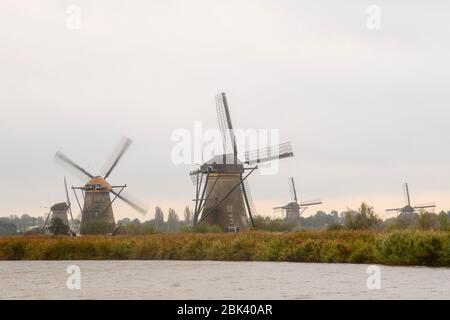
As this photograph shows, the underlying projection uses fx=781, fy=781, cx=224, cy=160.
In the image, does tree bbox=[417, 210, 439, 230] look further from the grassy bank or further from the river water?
the river water

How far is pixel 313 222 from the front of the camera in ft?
490

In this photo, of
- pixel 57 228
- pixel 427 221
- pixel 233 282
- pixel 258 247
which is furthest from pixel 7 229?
pixel 233 282

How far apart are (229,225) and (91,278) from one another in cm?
2380

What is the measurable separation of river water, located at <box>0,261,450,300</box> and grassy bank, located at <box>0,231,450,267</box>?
173 cm

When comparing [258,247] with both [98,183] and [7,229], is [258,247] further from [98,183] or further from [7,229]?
[7,229]

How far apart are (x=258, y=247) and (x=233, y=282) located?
14.3 metres

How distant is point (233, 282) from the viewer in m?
29.8

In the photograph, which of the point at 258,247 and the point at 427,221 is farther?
the point at 258,247

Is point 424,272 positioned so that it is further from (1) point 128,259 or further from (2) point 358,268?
(1) point 128,259

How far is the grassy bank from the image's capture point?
118 ft

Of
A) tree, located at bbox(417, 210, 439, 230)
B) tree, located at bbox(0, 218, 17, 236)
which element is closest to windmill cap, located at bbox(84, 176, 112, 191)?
tree, located at bbox(417, 210, 439, 230)
